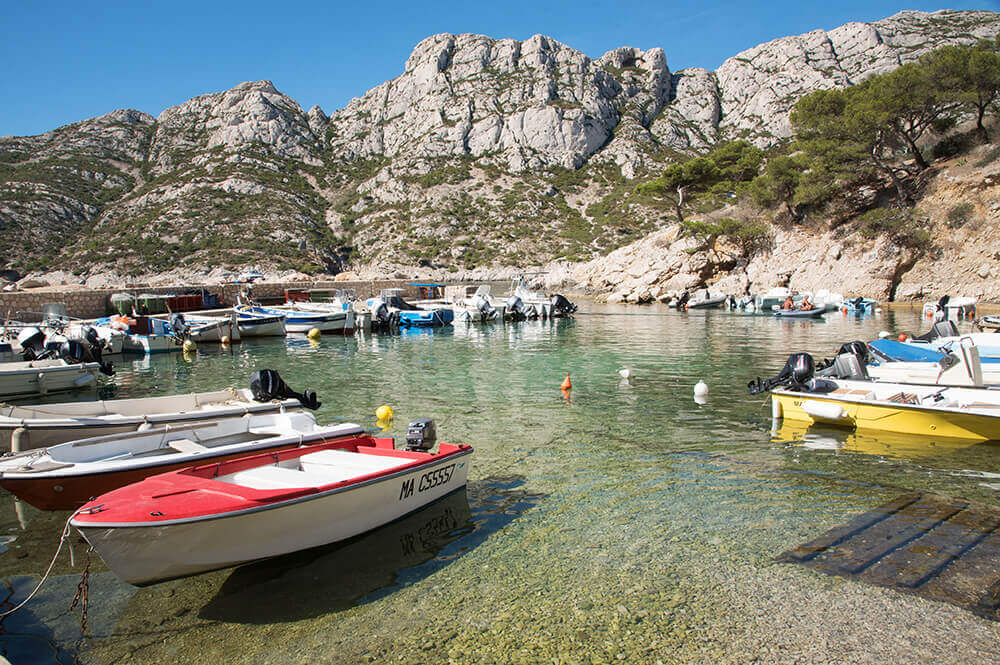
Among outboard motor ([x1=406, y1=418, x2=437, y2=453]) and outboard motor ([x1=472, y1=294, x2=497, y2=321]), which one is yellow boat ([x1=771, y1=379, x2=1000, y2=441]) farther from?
outboard motor ([x1=472, y1=294, x2=497, y2=321])

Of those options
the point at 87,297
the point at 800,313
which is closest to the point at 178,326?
the point at 87,297

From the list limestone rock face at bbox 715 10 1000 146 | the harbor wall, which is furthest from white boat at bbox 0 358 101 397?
limestone rock face at bbox 715 10 1000 146

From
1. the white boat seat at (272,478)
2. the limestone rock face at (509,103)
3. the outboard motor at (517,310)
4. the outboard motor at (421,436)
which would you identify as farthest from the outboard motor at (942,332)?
the limestone rock face at (509,103)

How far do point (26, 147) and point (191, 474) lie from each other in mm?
132031

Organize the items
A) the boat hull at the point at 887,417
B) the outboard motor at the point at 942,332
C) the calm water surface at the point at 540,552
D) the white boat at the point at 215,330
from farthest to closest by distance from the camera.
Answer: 1. the white boat at the point at 215,330
2. the outboard motor at the point at 942,332
3. the boat hull at the point at 887,417
4. the calm water surface at the point at 540,552

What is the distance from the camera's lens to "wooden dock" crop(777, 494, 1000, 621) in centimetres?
482

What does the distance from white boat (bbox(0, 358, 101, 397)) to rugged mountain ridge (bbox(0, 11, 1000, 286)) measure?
65.5 meters

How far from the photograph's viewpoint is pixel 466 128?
358ft

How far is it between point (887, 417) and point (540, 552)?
755cm

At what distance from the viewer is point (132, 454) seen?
23.7 feet

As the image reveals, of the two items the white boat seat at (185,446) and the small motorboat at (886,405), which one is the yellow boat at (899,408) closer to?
the small motorboat at (886,405)

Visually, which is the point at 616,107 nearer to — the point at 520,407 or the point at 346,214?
the point at 346,214

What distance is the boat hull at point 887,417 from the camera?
9117 mm

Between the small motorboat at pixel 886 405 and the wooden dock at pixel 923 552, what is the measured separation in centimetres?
325
